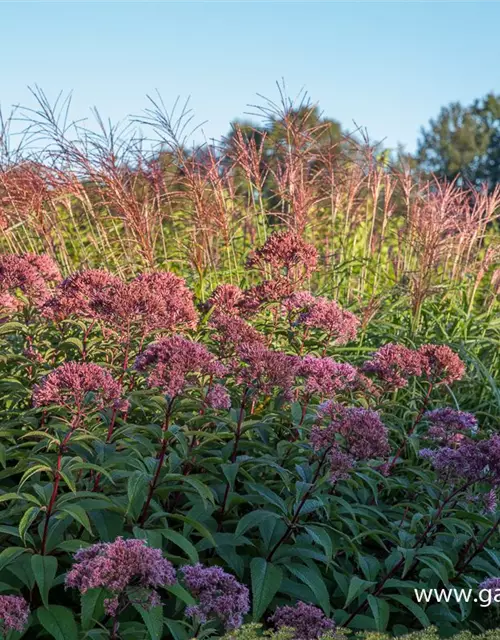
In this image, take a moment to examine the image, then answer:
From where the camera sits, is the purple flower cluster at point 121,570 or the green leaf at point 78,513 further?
the green leaf at point 78,513

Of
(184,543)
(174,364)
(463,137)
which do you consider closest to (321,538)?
(184,543)

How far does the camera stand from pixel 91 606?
10.2ft

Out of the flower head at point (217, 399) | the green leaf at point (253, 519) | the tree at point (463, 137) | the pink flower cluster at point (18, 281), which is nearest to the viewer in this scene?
the green leaf at point (253, 519)

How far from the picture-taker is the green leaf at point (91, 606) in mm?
3086

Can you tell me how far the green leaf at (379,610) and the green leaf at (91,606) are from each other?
3.37 feet

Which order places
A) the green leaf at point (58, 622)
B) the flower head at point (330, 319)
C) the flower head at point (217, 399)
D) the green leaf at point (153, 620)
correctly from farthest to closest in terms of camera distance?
the flower head at point (330, 319) < the flower head at point (217, 399) < the green leaf at point (58, 622) < the green leaf at point (153, 620)

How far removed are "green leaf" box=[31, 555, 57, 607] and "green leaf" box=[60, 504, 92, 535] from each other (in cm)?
18

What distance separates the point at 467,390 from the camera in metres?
6.55

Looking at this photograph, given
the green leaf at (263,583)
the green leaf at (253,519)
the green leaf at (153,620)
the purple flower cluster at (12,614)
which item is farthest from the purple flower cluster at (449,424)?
the purple flower cluster at (12,614)

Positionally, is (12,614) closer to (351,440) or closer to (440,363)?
(351,440)

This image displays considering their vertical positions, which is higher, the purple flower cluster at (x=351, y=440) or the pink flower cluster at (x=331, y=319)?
the pink flower cluster at (x=331, y=319)

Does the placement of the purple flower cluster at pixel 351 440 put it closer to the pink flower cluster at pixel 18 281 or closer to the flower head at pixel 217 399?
the flower head at pixel 217 399

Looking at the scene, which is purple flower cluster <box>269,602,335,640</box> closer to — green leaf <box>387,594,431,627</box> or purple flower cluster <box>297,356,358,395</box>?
green leaf <box>387,594,431,627</box>

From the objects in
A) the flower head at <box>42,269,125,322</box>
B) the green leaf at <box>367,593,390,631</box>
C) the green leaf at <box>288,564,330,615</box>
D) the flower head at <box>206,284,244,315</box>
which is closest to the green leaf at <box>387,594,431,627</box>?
the green leaf at <box>367,593,390,631</box>
